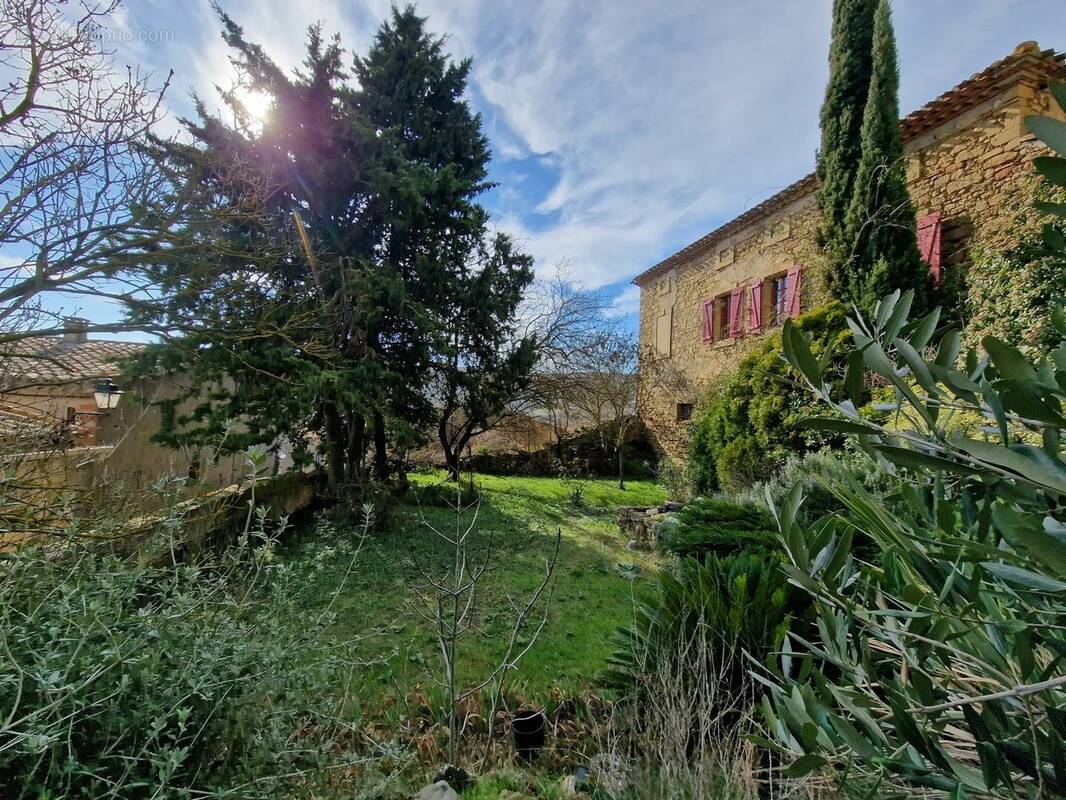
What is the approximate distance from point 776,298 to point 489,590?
28.0 ft

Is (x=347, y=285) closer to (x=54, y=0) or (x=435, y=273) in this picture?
(x=435, y=273)

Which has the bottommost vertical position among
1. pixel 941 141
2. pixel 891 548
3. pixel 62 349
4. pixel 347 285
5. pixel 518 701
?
pixel 518 701

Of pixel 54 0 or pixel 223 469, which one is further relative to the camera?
pixel 223 469

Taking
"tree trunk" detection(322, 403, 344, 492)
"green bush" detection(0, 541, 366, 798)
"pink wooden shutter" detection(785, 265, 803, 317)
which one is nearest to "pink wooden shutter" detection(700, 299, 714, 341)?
"pink wooden shutter" detection(785, 265, 803, 317)

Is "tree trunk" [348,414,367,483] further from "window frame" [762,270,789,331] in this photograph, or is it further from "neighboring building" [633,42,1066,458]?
"window frame" [762,270,789,331]

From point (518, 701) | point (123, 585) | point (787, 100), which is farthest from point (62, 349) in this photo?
point (787, 100)

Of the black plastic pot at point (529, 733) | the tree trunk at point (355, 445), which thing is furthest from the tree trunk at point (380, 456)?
the black plastic pot at point (529, 733)

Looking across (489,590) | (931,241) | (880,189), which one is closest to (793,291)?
(880,189)

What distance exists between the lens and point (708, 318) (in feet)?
38.2

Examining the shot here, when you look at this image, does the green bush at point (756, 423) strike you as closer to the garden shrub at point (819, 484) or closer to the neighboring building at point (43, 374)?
the garden shrub at point (819, 484)

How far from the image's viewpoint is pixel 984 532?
0.93m

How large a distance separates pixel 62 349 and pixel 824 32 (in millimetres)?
11724

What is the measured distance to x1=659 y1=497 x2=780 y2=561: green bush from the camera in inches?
150

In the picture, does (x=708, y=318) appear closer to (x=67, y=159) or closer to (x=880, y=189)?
(x=880, y=189)
